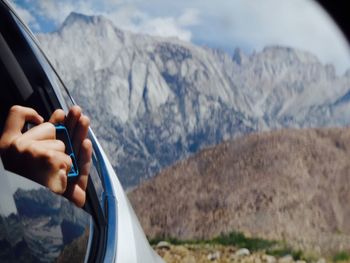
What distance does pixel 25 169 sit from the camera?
1.17 meters

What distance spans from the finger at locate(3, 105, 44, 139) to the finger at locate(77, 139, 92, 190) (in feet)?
0.42

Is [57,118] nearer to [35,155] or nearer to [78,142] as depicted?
[78,142]

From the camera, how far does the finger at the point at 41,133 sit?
3.85ft

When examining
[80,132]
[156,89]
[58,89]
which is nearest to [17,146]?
[80,132]

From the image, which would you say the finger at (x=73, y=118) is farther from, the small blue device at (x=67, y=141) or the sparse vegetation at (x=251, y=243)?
the sparse vegetation at (x=251, y=243)

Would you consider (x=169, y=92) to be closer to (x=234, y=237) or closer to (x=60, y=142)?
(x=234, y=237)

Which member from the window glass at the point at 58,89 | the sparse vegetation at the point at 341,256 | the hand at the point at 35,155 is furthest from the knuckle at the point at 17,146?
the sparse vegetation at the point at 341,256

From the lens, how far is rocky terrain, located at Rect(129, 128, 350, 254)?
27.6 feet

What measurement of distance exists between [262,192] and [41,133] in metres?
8.84

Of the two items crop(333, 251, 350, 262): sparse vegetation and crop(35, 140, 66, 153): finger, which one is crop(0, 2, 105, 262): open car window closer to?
crop(35, 140, 66, 153): finger

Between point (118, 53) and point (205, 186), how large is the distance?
3367 centimetres

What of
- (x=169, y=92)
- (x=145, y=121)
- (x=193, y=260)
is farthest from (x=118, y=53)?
(x=193, y=260)

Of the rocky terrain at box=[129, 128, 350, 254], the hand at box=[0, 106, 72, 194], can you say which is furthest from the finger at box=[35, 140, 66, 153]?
the rocky terrain at box=[129, 128, 350, 254]

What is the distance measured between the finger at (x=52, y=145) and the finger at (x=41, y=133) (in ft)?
0.06
